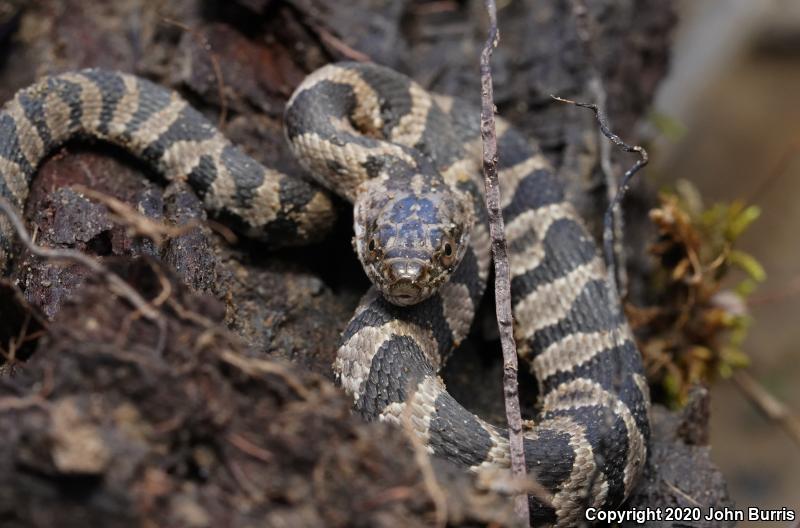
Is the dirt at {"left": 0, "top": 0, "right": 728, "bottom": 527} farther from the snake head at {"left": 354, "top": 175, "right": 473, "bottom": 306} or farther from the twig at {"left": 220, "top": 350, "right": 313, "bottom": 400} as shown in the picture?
the snake head at {"left": 354, "top": 175, "right": 473, "bottom": 306}

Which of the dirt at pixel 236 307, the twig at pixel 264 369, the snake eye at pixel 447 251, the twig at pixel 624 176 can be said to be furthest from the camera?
the snake eye at pixel 447 251

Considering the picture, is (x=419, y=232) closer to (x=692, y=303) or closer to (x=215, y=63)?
(x=215, y=63)

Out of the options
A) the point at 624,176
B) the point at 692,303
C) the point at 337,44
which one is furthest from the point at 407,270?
the point at 692,303

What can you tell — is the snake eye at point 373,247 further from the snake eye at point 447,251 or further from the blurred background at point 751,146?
the blurred background at point 751,146

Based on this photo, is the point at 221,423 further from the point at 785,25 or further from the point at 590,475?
the point at 785,25

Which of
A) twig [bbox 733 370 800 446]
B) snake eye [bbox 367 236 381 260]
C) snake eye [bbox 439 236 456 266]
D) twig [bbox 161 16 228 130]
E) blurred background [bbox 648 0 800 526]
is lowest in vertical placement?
snake eye [bbox 367 236 381 260]

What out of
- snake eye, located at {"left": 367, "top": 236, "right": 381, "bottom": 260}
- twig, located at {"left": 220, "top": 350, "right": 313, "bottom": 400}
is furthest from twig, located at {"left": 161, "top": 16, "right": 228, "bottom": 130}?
twig, located at {"left": 220, "top": 350, "right": 313, "bottom": 400}

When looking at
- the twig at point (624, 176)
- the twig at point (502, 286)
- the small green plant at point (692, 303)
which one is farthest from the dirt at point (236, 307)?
the twig at point (624, 176)
